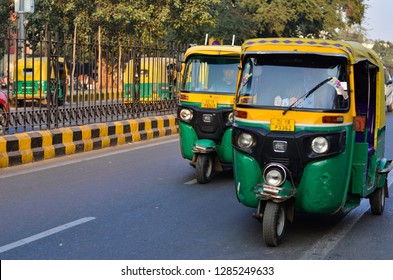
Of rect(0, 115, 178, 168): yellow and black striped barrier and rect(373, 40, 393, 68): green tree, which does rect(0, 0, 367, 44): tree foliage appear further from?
rect(373, 40, 393, 68): green tree

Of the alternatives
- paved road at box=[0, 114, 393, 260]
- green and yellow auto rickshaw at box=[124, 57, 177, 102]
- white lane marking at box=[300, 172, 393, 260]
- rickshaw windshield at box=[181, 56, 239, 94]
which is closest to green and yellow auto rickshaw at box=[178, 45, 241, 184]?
rickshaw windshield at box=[181, 56, 239, 94]

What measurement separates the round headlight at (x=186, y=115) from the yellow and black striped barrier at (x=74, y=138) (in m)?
2.76

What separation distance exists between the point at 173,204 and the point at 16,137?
3.98 metres

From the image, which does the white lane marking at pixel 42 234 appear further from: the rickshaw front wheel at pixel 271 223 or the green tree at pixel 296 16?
the green tree at pixel 296 16

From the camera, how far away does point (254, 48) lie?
6473mm

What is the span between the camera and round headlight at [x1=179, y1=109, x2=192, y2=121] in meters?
10.1

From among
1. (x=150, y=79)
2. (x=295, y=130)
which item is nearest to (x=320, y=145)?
(x=295, y=130)

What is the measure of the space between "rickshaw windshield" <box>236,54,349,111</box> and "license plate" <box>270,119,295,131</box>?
130 millimetres

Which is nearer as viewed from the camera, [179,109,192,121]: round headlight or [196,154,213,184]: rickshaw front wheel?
[196,154,213,184]: rickshaw front wheel

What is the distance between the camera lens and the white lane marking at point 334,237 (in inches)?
234

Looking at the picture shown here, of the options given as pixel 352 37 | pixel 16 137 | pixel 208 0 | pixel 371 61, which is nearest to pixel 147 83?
pixel 16 137

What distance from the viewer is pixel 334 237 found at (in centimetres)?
662

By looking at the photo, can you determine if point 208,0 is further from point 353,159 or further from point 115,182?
point 353,159

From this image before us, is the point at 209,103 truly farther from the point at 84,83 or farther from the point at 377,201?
the point at 84,83
